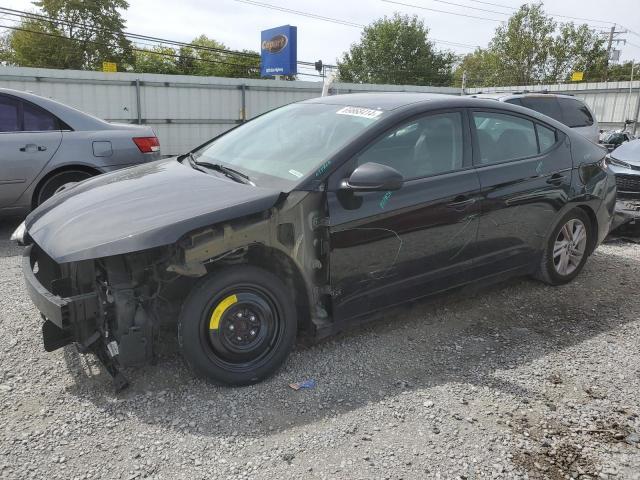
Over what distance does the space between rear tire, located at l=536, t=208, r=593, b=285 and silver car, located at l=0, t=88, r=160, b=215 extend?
4.59 metres

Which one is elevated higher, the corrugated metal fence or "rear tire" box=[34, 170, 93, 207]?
the corrugated metal fence

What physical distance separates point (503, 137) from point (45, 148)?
4730 mm

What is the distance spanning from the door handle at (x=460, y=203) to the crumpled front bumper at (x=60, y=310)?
226 centimetres

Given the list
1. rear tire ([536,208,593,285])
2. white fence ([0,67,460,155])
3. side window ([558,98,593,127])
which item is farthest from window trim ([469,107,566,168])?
white fence ([0,67,460,155])

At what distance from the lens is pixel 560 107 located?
9.20 metres

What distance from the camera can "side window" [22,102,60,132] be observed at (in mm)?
5793

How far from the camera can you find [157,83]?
1354 cm

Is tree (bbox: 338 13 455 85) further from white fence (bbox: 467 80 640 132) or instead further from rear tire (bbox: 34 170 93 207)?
rear tire (bbox: 34 170 93 207)

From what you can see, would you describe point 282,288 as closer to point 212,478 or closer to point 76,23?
point 212,478

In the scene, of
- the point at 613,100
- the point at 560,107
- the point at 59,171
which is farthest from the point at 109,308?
the point at 613,100

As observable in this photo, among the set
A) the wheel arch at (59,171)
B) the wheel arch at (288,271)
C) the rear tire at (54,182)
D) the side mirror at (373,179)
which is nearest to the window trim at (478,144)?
the side mirror at (373,179)

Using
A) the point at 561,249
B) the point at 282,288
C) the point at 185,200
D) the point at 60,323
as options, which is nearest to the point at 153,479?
the point at 60,323

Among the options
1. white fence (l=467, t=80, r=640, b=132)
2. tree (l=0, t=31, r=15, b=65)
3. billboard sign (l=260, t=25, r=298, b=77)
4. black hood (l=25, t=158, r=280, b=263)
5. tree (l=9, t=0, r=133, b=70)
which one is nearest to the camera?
black hood (l=25, t=158, r=280, b=263)

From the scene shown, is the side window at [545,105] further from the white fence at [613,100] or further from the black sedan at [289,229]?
the white fence at [613,100]
